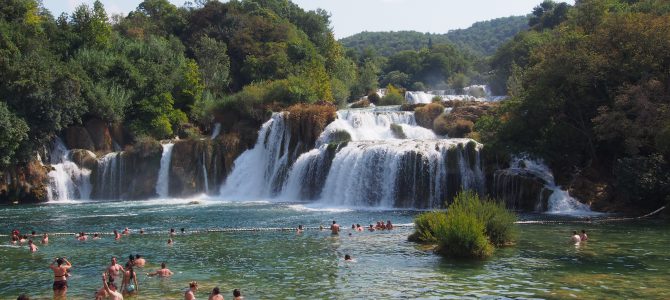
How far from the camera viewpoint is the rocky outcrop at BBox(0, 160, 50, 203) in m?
44.9

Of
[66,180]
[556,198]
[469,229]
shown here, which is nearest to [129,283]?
[469,229]

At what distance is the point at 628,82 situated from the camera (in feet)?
106

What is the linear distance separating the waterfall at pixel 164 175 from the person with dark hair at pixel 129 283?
101 feet

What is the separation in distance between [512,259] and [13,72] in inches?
1565

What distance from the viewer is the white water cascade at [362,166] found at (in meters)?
36.1

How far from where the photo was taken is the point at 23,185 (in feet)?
148

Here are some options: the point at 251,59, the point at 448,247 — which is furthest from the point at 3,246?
the point at 251,59

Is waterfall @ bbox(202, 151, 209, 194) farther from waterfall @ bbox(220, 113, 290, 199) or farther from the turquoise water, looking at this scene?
the turquoise water

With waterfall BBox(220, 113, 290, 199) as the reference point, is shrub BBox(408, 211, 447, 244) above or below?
below

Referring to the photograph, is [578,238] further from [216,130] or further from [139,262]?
[216,130]

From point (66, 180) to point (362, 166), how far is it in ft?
76.8

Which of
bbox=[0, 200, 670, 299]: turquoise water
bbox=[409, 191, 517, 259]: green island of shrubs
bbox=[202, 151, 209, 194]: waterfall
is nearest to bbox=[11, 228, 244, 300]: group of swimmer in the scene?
bbox=[0, 200, 670, 299]: turquoise water

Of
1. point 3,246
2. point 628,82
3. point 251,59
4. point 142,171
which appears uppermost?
point 251,59

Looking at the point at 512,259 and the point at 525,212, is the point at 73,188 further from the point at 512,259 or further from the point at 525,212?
A: the point at 512,259
